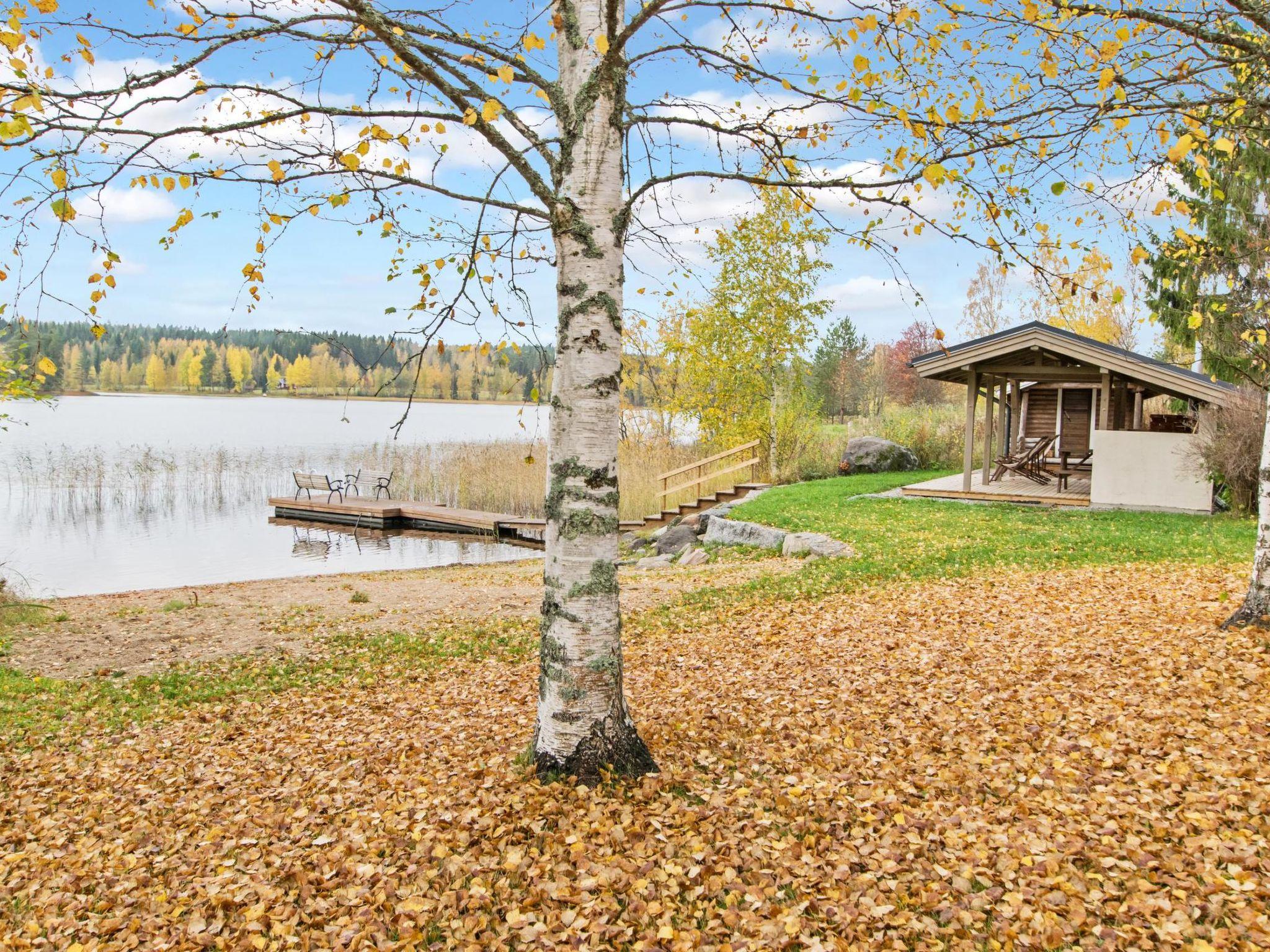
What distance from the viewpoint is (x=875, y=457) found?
71.9 feet

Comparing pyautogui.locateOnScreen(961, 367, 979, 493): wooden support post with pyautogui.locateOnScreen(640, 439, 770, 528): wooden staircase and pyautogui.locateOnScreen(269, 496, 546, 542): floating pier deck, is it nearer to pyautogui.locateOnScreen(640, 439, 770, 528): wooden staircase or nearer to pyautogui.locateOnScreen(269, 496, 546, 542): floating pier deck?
pyautogui.locateOnScreen(640, 439, 770, 528): wooden staircase

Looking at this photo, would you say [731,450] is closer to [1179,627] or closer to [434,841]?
[1179,627]

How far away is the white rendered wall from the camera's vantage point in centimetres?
1384

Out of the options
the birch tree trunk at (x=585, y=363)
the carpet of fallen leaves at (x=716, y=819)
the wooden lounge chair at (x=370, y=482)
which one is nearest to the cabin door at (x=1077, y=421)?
the carpet of fallen leaves at (x=716, y=819)

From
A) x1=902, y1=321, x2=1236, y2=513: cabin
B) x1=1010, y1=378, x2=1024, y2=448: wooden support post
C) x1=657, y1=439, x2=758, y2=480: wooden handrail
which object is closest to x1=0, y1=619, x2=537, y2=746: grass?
x1=902, y1=321, x2=1236, y2=513: cabin

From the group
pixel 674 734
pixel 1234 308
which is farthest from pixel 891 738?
pixel 1234 308

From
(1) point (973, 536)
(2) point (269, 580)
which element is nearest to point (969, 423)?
(1) point (973, 536)

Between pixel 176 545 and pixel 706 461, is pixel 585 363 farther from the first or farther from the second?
pixel 176 545

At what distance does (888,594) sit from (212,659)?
659cm

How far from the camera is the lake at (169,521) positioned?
1584 centimetres

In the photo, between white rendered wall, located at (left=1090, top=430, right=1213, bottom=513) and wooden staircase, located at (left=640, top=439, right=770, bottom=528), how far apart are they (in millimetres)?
6986

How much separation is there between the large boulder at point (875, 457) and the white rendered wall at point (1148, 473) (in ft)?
24.5

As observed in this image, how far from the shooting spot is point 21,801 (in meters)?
4.30

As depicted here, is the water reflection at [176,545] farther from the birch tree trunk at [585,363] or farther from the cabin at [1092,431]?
the birch tree trunk at [585,363]
